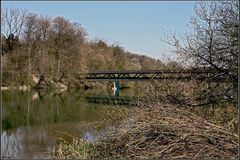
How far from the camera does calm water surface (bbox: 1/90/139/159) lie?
9680mm

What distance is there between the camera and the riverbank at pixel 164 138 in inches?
204

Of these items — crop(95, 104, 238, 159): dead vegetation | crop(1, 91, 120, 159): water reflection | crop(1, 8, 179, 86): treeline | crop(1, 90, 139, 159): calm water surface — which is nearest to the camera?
crop(95, 104, 238, 159): dead vegetation

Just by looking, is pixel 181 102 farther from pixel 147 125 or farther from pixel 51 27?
pixel 51 27

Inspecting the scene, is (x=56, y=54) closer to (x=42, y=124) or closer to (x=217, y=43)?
(x=42, y=124)

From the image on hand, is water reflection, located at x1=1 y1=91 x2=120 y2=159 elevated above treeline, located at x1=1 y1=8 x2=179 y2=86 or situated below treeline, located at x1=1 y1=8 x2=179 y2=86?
below

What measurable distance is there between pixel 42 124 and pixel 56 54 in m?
7.36

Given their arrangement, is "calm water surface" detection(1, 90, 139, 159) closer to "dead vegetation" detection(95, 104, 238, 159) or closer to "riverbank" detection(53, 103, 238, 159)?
"riverbank" detection(53, 103, 238, 159)

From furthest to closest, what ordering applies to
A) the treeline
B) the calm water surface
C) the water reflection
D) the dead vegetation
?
the treeline, the water reflection, the calm water surface, the dead vegetation

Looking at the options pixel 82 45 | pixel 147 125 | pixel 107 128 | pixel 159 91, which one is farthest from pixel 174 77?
pixel 82 45

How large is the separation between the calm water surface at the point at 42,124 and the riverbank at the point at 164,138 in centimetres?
105

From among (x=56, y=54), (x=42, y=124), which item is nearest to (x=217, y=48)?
(x=42, y=124)

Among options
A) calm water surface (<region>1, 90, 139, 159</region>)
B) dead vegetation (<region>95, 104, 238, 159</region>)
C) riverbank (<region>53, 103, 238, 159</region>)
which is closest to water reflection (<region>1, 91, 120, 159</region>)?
calm water surface (<region>1, 90, 139, 159</region>)

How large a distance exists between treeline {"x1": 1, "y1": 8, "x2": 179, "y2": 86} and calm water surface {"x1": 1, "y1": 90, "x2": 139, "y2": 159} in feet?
4.43

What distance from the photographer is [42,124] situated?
583 inches
